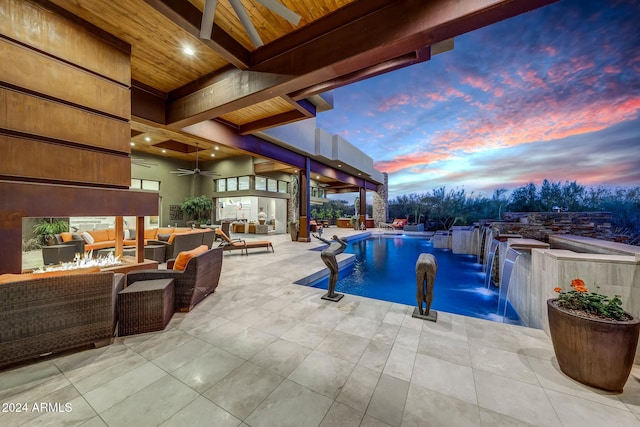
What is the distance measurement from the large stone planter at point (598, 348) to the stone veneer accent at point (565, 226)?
4300 mm

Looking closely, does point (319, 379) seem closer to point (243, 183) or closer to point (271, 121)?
point (271, 121)

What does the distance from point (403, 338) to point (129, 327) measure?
2839 mm

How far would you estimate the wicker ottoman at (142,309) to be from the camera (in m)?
2.25

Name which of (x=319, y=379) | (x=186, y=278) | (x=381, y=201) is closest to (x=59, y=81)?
(x=186, y=278)

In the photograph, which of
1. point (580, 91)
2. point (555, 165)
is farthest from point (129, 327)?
point (555, 165)

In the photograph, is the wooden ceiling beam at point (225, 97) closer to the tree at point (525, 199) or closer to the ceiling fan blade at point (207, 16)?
the ceiling fan blade at point (207, 16)

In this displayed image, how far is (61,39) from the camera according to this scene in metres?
2.56

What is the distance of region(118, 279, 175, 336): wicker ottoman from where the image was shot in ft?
7.37

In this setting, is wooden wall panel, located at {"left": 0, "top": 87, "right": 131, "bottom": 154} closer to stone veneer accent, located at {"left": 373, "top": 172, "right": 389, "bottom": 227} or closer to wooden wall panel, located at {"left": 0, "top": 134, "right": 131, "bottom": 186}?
wooden wall panel, located at {"left": 0, "top": 134, "right": 131, "bottom": 186}

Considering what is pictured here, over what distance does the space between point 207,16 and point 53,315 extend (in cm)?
297

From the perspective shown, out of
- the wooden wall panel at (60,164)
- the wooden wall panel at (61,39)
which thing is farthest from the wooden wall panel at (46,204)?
the wooden wall panel at (61,39)

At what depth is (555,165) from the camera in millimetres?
12367

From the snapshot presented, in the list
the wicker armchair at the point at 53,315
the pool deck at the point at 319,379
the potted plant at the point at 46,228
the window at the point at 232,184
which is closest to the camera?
the pool deck at the point at 319,379

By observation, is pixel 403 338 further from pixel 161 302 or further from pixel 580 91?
pixel 580 91
